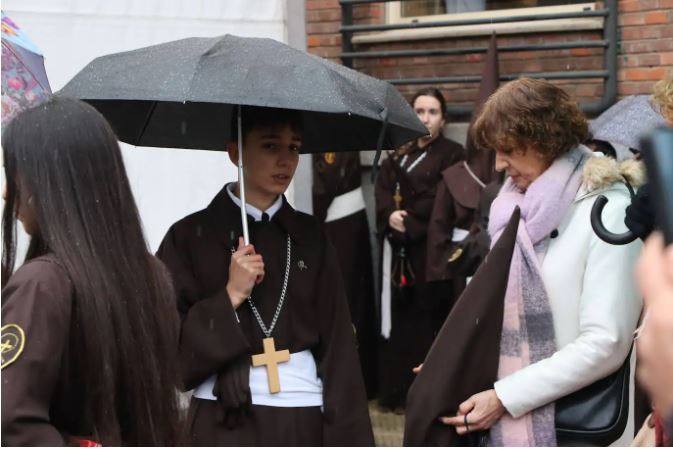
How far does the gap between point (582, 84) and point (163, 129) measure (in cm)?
396

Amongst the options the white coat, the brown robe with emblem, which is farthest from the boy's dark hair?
the brown robe with emblem

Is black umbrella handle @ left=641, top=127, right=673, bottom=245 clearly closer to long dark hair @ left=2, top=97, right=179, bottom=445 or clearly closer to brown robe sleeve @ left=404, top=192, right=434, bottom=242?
long dark hair @ left=2, top=97, right=179, bottom=445

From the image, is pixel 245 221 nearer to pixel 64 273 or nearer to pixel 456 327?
pixel 456 327

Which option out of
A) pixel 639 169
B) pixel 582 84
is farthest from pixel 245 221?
pixel 582 84

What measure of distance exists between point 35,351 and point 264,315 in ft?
4.84

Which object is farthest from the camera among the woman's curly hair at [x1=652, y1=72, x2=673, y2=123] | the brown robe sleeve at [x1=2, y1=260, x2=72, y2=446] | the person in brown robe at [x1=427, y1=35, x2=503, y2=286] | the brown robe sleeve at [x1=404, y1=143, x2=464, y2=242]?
the brown robe sleeve at [x1=404, y1=143, x2=464, y2=242]

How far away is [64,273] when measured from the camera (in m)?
2.34

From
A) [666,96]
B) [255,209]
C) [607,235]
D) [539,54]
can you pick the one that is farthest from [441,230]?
[607,235]

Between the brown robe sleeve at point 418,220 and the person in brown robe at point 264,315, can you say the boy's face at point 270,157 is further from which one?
the brown robe sleeve at point 418,220

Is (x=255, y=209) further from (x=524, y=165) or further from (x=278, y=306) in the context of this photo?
(x=524, y=165)

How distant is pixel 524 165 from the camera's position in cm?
369

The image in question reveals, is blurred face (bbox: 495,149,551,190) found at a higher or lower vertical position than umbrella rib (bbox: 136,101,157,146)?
lower

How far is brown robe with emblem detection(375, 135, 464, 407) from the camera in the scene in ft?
24.5

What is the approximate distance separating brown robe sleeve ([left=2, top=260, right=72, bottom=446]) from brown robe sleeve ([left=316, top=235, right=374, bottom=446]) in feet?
4.93
